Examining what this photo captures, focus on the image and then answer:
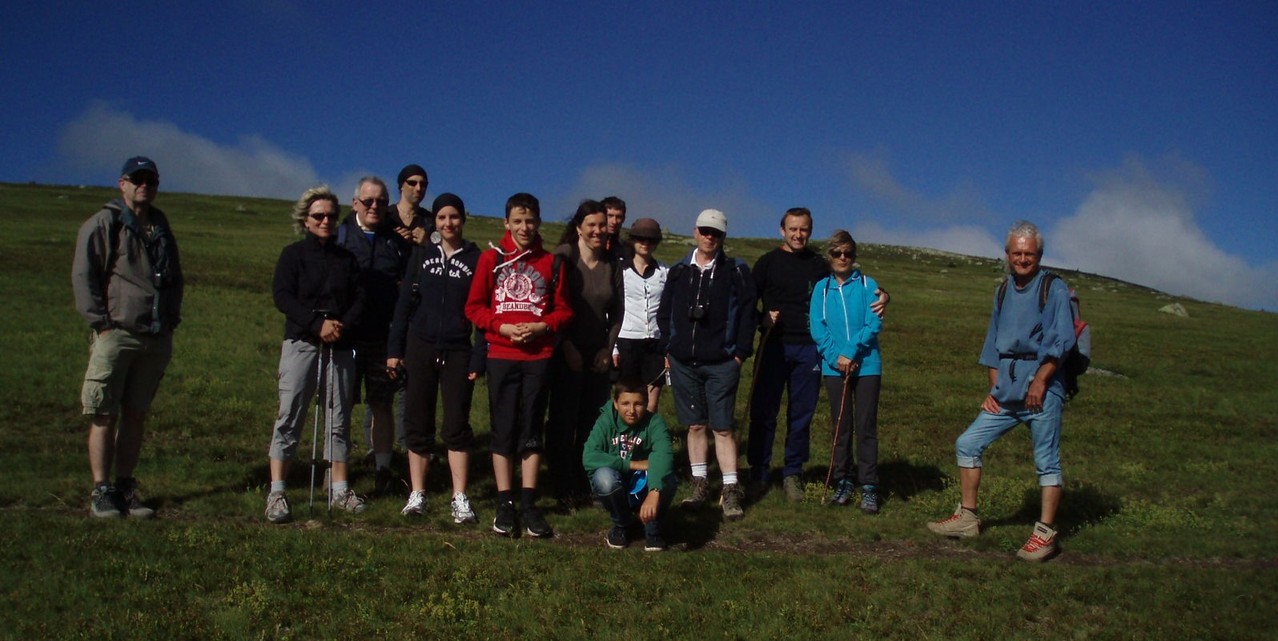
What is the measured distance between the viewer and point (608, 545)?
25.6 feet

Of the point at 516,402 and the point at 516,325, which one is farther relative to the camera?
the point at 516,402

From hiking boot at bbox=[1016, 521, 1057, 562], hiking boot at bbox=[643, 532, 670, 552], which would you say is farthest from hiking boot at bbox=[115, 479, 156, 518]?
hiking boot at bbox=[1016, 521, 1057, 562]

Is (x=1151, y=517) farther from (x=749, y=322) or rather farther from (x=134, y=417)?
(x=134, y=417)

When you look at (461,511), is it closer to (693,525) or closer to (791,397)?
(693,525)

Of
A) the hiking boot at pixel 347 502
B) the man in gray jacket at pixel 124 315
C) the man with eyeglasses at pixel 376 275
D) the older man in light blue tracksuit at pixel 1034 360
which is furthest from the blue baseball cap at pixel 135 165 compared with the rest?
the older man in light blue tracksuit at pixel 1034 360

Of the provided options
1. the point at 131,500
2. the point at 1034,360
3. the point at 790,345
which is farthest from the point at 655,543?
the point at 131,500

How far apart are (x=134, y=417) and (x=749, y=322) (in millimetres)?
5846

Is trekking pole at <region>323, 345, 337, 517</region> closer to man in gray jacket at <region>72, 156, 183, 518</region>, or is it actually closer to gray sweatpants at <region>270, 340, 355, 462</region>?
gray sweatpants at <region>270, 340, 355, 462</region>

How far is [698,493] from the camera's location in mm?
9086

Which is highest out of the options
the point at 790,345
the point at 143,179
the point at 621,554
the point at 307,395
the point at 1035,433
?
the point at 143,179

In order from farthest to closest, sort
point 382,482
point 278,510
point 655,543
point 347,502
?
point 382,482 < point 347,502 < point 278,510 < point 655,543

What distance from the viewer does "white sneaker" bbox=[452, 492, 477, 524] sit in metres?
8.23

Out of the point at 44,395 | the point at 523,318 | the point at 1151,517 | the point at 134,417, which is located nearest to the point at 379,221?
the point at 523,318

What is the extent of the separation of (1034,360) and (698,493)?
3436 millimetres
